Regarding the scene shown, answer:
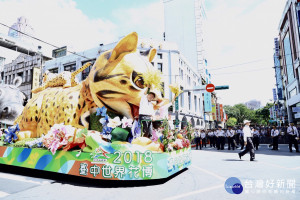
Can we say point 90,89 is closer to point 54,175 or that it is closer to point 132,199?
point 54,175

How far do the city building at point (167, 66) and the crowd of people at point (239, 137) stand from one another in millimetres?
4128

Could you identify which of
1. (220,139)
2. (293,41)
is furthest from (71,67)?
(293,41)

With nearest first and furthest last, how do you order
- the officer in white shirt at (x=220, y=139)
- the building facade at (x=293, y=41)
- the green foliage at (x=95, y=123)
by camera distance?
the green foliage at (x=95, y=123) < the officer in white shirt at (x=220, y=139) < the building facade at (x=293, y=41)

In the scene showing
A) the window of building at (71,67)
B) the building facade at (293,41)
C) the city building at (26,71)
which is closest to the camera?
the building facade at (293,41)

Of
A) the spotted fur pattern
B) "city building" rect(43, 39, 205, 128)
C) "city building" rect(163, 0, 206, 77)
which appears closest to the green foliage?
the spotted fur pattern

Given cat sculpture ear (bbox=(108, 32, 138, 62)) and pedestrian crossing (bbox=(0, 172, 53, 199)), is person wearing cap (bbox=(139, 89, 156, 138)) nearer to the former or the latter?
cat sculpture ear (bbox=(108, 32, 138, 62))

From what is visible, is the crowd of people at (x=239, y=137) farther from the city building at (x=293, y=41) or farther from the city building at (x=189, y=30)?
the city building at (x=189, y=30)

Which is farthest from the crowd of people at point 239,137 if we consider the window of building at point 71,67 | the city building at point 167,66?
the window of building at point 71,67

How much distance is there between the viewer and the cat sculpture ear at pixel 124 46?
4.63 meters

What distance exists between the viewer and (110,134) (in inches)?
175

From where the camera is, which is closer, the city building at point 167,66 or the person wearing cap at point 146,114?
the person wearing cap at point 146,114

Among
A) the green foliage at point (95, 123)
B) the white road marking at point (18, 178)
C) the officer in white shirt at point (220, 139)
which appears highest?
the green foliage at point (95, 123)

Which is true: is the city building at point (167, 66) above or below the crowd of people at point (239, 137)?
above

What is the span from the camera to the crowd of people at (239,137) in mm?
9942
